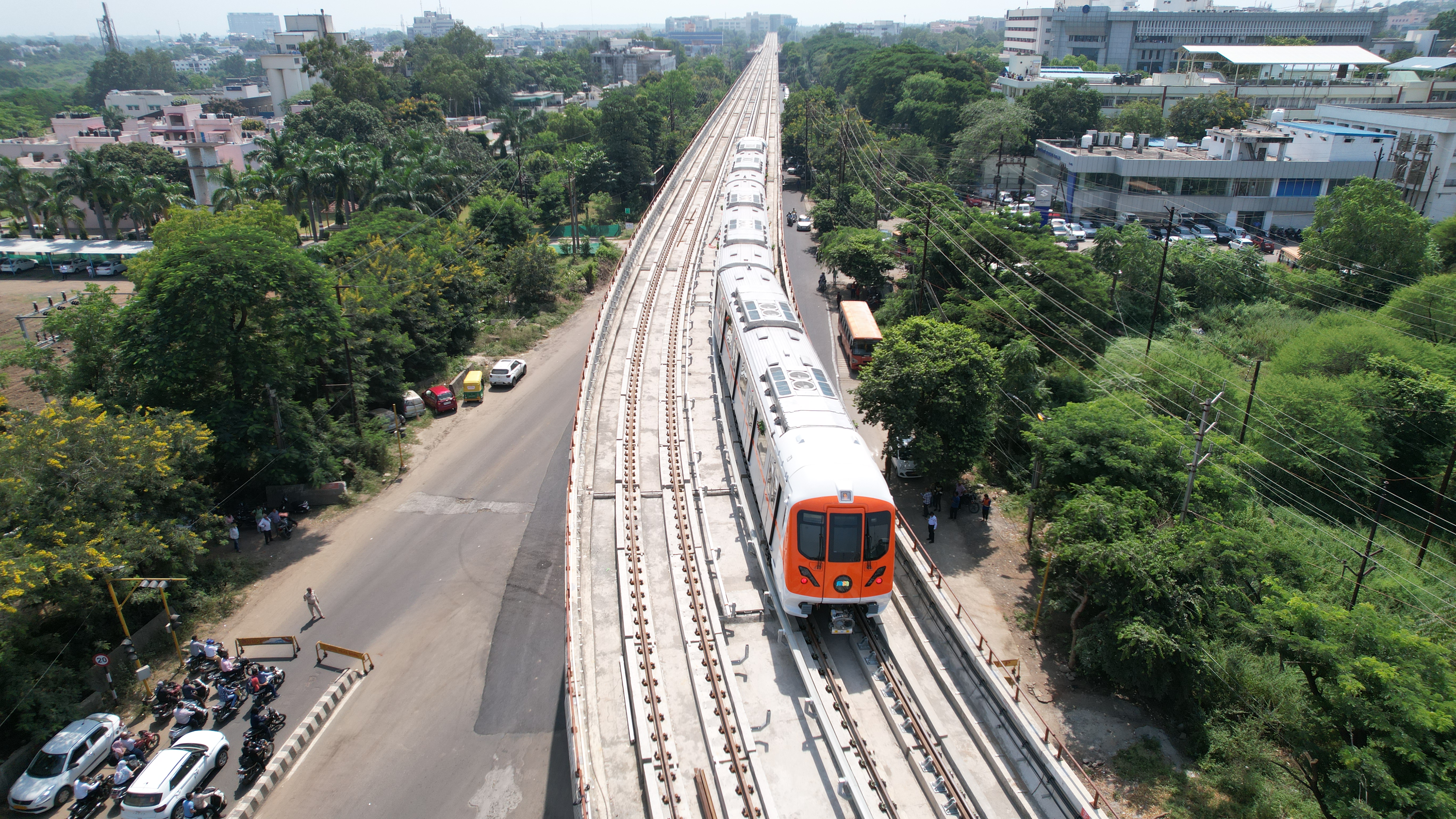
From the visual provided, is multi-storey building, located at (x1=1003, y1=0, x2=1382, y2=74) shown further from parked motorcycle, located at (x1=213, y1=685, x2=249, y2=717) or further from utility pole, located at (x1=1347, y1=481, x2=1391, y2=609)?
parked motorcycle, located at (x1=213, y1=685, x2=249, y2=717)

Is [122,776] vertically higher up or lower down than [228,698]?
lower down

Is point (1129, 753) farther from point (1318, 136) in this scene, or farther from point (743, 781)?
point (1318, 136)

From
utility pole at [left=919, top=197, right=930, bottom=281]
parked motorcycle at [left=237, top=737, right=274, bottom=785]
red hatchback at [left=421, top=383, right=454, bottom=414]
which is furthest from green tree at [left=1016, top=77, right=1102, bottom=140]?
parked motorcycle at [left=237, top=737, right=274, bottom=785]

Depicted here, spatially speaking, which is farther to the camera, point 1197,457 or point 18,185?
point 18,185

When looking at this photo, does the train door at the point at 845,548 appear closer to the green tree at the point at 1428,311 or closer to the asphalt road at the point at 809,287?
the asphalt road at the point at 809,287

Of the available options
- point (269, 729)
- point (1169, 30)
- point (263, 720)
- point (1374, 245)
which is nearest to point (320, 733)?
point (269, 729)

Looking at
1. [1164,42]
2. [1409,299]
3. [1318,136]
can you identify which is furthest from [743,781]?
[1164,42]

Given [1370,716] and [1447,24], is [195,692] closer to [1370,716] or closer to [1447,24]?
[1370,716]

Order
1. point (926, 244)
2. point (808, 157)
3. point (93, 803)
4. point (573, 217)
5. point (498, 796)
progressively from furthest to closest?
point (808, 157) < point (573, 217) < point (926, 244) < point (498, 796) < point (93, 803)
